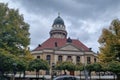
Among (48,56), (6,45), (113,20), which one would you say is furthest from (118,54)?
(48,56)

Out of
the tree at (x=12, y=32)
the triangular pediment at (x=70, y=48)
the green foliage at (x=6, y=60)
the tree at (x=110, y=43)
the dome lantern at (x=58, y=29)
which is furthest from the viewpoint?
the dome lantern at (x=58, y=29)

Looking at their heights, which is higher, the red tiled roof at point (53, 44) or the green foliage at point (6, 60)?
the red tiled roof at point (53, 44)

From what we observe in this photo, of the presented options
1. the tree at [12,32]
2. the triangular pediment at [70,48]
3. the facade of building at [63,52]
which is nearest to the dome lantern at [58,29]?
the facade of building at [63,52]

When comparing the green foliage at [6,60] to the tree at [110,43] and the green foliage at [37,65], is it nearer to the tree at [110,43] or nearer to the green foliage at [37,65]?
the green foliage at [37,65]

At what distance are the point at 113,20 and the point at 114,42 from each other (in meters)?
4.16

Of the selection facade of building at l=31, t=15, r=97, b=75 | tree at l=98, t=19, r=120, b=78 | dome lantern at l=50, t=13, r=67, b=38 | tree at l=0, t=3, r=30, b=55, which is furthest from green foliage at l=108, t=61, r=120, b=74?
dome lantern at l=50, t=13, r=67, b=38

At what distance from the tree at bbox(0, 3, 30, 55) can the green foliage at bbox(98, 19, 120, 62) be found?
13.7 m

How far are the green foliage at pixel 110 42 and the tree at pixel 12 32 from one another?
13.7m

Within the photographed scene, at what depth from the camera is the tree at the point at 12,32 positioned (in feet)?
120

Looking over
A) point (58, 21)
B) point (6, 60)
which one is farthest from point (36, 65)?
point (58, 21)

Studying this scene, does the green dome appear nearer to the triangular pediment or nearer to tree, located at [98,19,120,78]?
the triangular pediment

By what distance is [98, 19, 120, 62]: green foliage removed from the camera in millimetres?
43781

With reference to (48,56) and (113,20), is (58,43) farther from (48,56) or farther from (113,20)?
(113,20)

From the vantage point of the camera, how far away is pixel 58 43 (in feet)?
222
